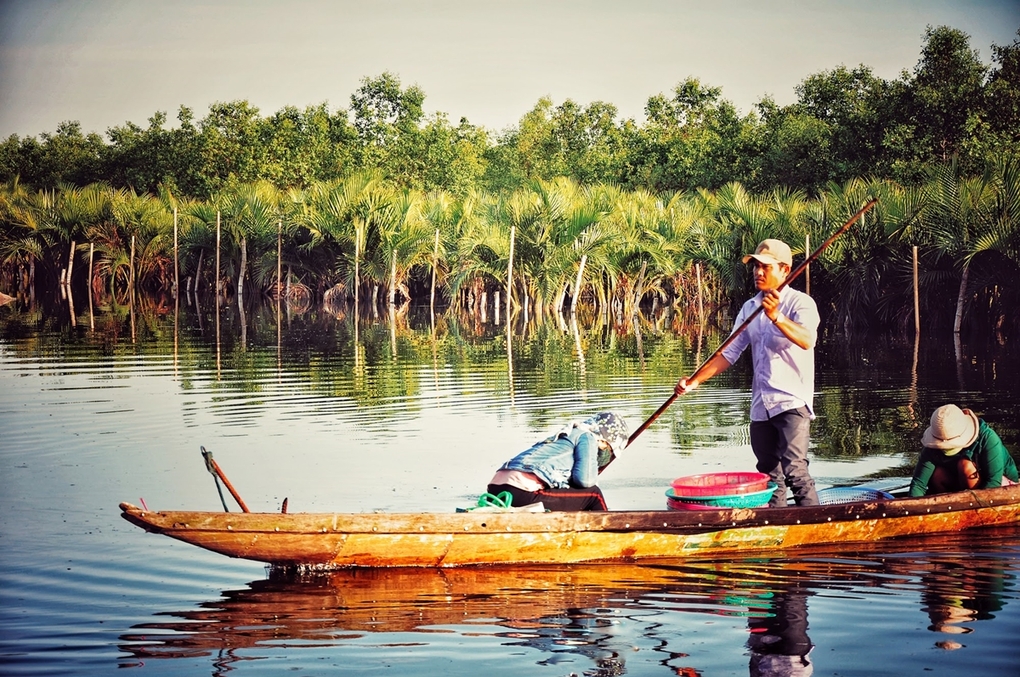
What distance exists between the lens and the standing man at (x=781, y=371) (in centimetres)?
834

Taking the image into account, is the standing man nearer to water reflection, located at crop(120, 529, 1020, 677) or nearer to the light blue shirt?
the light blue shirt

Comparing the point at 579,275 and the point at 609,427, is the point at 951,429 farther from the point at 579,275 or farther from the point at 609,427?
the point at 579,275

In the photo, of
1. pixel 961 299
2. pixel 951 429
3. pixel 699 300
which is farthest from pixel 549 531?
pixel 699 300

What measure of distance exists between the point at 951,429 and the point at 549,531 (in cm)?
299

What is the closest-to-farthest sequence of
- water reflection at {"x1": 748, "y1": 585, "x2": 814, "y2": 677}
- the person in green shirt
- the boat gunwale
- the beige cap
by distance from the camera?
water reflection at {"x1": 748, "y1": 585, "x2": 814, "y2": 677}, the boat gunwale, the beige cap, the person in green shirt

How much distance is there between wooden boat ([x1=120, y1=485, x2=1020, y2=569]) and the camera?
307 inches

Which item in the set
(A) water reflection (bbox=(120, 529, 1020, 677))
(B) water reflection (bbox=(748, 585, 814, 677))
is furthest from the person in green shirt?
(B) water reflection (bbox=(748, 585, 814, 677))

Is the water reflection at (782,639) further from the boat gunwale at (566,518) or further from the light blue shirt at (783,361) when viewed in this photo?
the light blue shirt at (783,361)

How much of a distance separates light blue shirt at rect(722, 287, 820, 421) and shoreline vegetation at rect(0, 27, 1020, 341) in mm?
12944

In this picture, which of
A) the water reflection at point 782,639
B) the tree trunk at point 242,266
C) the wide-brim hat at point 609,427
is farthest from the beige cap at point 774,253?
the tree trunk at point 242,266

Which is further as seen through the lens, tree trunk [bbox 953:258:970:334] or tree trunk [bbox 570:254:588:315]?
tree trunk [bbox 570:254:588:315]

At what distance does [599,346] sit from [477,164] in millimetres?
40912

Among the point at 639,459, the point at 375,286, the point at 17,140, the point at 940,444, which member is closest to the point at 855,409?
the point at 639,459

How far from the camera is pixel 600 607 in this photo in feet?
24.5
